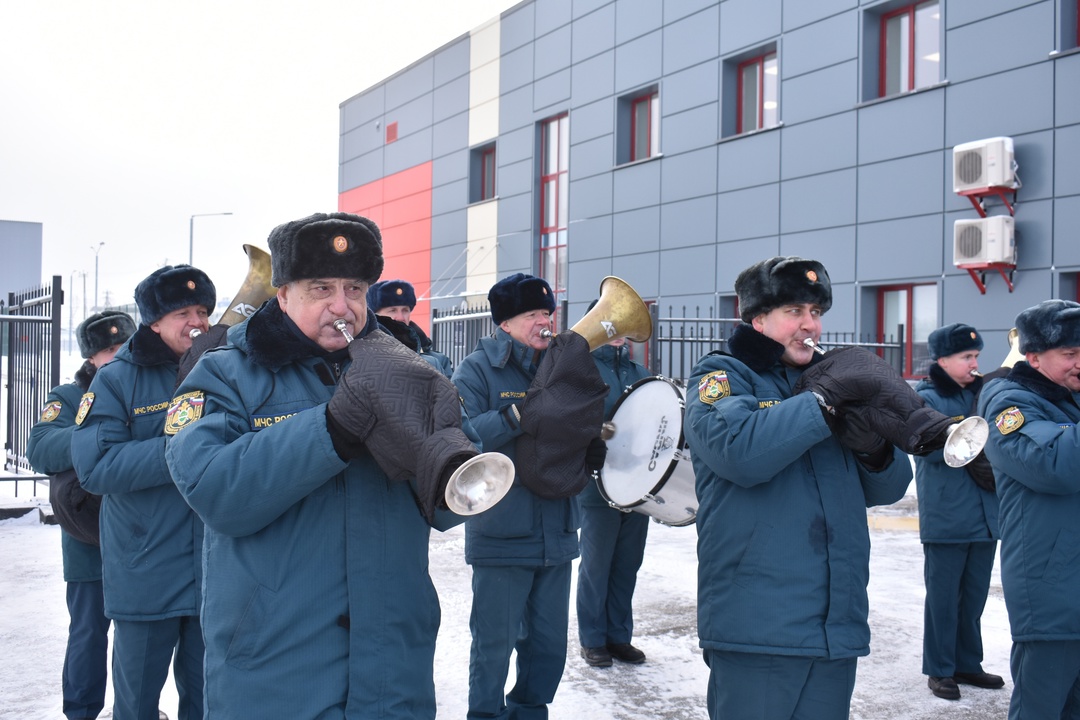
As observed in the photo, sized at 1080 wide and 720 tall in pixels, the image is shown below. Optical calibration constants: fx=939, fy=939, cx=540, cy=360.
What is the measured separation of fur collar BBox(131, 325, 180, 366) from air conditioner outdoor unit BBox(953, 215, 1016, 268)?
11.0m

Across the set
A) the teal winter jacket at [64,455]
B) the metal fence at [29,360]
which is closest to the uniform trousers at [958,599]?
the teal winter jacket at [64,455]

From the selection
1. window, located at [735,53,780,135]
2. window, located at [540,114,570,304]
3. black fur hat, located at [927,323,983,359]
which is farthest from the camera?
window, located at [540,114,570,304]

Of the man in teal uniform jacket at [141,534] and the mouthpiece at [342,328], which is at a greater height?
the mouthpiece at [342,328]

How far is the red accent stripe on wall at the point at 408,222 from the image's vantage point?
84.6ft

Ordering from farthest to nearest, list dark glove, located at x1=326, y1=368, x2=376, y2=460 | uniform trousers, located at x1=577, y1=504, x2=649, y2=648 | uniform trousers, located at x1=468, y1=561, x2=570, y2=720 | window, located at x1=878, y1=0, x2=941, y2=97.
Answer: window, located at x1=878, y1=0, x2=941, y2=97 → uniform trousers, located at x1=577, y1=504, x2=649, y2=648 → uniform trousers, located at x1=468, y1=561, x2=570, y2=720 → dark glove, located at x1=326, y1=368, x2=376, y2=460

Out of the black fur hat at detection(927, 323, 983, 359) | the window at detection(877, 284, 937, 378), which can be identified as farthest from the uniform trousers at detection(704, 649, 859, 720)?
the window at detection(877, 284, 937, 378)

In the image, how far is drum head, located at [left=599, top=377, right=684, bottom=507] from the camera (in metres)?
4.44

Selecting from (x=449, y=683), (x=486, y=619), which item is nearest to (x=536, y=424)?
(x=486, y=619)

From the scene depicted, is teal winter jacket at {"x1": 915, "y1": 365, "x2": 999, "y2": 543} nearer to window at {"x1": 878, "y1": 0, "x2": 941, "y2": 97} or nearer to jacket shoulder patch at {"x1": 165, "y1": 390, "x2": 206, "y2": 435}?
jacket shoulder patch at {"x1": 165, "y1": 390, "x2": 206, "y2": 435}

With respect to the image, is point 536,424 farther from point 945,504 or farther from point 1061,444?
point 945,504

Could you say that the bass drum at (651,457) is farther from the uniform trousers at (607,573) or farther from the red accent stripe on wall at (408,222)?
the red accent stripe on wall at (408,222)

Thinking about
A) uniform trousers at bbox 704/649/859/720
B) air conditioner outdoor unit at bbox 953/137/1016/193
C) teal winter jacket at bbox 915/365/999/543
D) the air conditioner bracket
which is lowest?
uniform trousers at bbox 704/649/859/720

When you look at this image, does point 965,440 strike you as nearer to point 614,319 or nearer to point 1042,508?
point 1042,508

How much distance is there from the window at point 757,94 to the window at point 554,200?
506cm
